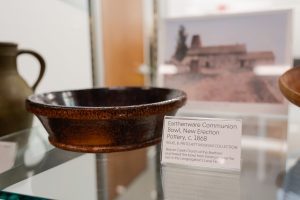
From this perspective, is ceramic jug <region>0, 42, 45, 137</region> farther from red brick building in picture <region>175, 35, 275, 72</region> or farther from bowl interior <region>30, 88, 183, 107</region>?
red brick building in picture <region>175, 35, 275, 72</region>

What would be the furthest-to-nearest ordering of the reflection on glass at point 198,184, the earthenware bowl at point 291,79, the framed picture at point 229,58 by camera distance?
the framed picture at point 229,58 < the earthenware bowl at point 291,79 < the reflection on glass at point 198,184

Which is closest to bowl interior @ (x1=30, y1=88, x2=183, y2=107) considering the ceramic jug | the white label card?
the ceramic jug

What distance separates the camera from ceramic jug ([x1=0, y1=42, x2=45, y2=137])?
506 mm

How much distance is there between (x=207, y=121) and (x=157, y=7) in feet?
1.88

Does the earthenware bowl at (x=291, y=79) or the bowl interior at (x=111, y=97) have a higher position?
the earthenware bowl at (x=291, y=79)

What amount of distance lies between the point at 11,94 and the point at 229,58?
0.43m

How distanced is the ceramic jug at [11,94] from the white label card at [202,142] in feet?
0.95

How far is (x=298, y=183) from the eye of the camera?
36cm

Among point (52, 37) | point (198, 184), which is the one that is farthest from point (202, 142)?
point (52, 37)

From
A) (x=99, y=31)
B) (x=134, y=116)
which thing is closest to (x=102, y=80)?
(x=99, y=31)

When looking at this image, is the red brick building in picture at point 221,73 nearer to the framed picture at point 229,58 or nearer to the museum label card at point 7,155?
the framed picture at point 229,58

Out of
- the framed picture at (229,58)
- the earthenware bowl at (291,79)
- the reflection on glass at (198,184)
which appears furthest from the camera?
the framed picture at (229,58)

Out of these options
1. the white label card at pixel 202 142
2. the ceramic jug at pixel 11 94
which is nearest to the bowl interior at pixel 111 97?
the ceramic jug at pixel 11 94

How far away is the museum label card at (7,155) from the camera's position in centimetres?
43
